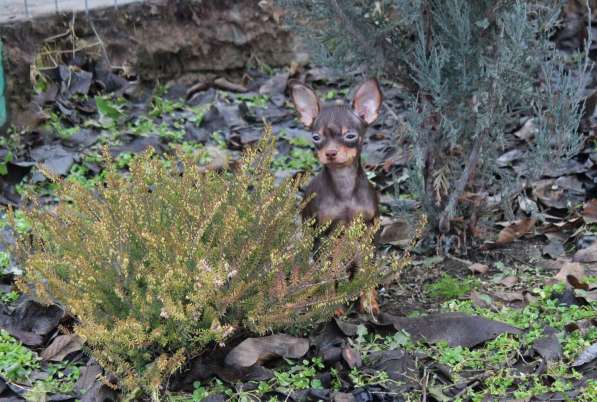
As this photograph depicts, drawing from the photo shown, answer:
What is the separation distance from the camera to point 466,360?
4.00m

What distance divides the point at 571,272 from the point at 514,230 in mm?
566

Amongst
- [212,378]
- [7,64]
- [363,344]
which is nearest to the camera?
[212,378]

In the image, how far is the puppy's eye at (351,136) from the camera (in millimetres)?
4324

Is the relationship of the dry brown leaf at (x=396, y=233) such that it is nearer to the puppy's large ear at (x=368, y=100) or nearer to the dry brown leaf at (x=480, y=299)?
the dry brown leaf at (x=480, y=299)

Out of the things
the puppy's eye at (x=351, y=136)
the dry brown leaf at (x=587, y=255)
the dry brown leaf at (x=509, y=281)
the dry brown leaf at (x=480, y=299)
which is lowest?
the dry brown leaf at (x=509, y=281)

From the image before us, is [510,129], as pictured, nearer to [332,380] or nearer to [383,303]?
[383,303]

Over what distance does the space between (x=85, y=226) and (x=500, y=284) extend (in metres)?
A: 2.02

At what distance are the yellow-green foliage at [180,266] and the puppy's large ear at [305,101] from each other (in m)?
0.34

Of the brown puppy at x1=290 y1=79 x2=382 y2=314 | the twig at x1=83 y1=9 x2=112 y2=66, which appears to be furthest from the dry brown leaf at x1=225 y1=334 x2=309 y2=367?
the twig at x1=83 y1=9 x2=112 y2=66

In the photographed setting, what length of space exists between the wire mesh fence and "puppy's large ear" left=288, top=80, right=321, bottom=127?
316cm

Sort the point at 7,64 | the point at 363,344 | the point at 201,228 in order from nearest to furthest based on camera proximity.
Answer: the point at 201,228, the point at 363,344, the point at 7,64

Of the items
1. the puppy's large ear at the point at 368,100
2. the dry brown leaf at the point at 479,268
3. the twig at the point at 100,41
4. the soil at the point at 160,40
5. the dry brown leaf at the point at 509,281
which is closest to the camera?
the puppy's large ear at the point at 368,100

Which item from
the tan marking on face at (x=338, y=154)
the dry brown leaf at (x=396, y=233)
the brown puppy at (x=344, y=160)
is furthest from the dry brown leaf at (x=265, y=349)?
the dry brown leaf at (x=396, y=233)

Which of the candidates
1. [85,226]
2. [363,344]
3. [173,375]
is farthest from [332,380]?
[85,226]
